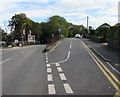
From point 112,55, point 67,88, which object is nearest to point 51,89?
point 67,88

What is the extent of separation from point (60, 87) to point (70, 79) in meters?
1.60

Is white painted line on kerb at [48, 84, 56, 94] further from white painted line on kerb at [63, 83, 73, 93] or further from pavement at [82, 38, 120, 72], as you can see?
pavement at [82, 38, 120, 72]

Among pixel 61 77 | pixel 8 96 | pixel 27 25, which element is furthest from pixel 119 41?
pixel 27 25

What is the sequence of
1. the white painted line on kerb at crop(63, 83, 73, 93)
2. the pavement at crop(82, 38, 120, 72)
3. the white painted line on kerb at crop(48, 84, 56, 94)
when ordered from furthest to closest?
the pavement at crop(82, 38, 120, 72) < the white painted line on kerb at crop(63, 83, 73, 93) < the white painted line on kerb at crop(48, 84, 56, 94)

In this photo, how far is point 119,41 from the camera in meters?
24.2

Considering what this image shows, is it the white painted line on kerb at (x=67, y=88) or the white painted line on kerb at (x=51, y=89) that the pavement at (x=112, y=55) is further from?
the white painted line on kerb at (x=51, y=89)

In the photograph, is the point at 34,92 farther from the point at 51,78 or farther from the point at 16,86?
the point at 51,78

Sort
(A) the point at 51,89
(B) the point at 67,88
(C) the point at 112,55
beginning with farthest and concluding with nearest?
(C) the point at 112,55, (B) the point at 67,88, (A) the point at 51,89

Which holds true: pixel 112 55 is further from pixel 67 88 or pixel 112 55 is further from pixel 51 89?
pixel 51 89

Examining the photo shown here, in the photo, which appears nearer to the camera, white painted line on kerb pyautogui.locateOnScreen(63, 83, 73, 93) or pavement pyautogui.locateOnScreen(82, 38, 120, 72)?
white painted line on kerb pyautogui.locateOnScreen(63, 83, 73, 93)

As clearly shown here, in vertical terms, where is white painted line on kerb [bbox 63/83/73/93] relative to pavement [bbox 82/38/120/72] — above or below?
above

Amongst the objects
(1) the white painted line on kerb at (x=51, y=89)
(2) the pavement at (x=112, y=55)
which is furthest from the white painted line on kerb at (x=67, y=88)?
(2) the pavement at (x=112, y=55)

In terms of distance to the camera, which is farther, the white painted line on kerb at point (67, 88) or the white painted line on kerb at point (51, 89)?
the white painted line on kerb at point (67, 88)

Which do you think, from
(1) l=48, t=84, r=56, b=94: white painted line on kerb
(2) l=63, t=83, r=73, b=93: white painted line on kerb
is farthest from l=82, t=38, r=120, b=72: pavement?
(1) l=48, t=84, r=56, b=94: white painted line on kerb
